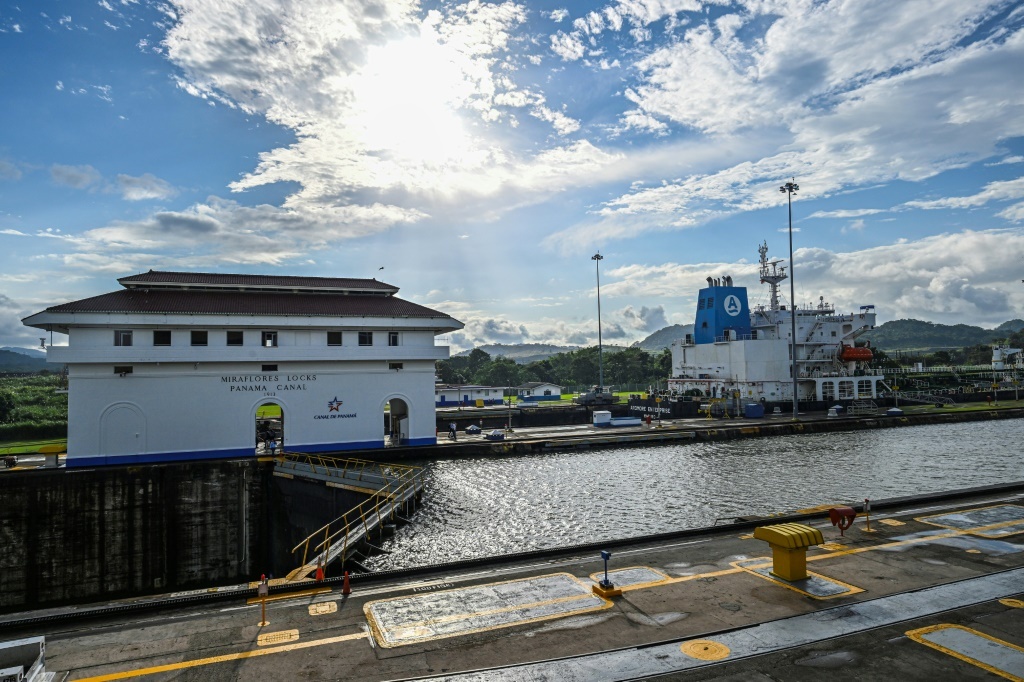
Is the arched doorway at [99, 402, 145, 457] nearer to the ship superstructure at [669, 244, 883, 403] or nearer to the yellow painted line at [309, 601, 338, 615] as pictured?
the yellow painted line at [309, 601, 338, 615]

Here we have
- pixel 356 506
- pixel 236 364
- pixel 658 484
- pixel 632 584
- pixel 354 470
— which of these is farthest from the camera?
pixel 236 364

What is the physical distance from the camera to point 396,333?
1470 inches

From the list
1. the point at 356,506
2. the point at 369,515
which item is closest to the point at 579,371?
the point at 356,506

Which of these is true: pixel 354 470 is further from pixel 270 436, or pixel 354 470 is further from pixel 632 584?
pixel 632 584

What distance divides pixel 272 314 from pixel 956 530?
33697mm

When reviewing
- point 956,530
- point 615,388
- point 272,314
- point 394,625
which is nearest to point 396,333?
point 272,314

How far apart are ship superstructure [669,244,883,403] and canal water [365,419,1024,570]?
52.8 feet

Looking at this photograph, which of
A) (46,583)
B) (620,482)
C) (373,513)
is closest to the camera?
(373,513)

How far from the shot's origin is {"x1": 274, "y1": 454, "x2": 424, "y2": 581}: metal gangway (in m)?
18.0

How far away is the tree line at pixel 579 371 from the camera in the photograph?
404 feet

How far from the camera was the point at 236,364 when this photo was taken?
33438 millimetres

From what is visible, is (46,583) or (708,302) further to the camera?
(708,302)

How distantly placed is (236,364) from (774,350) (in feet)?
175

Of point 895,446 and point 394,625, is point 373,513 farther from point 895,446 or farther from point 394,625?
point 895,446
